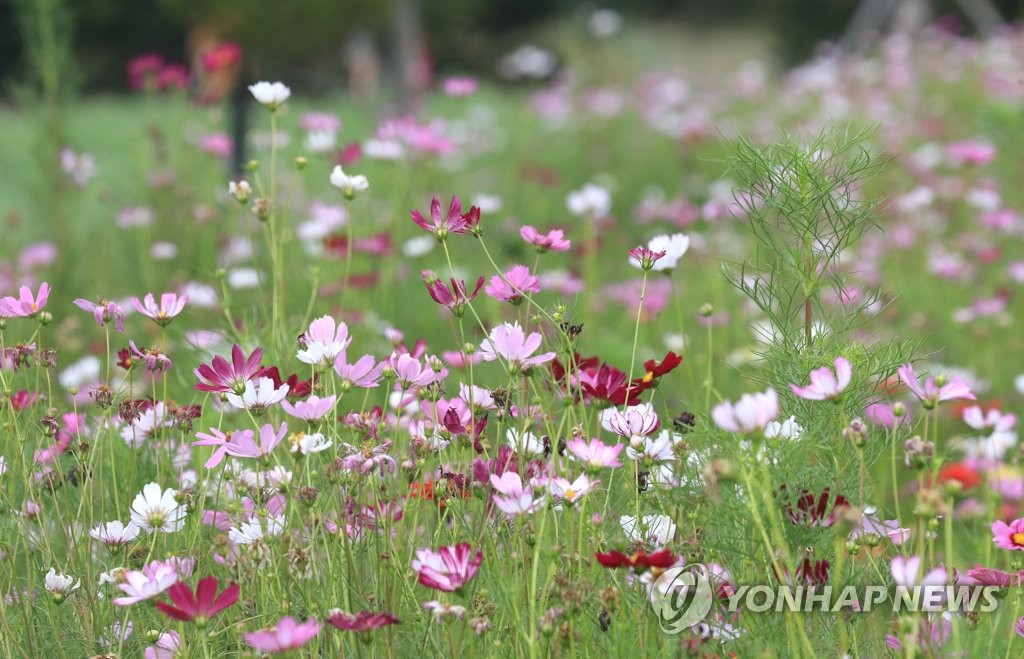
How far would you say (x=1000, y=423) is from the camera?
1.56 metres

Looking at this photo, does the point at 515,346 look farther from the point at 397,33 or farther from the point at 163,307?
the point at 397,33

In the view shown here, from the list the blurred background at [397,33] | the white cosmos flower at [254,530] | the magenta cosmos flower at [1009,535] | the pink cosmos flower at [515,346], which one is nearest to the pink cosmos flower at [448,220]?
the pink cosmos flower at [515,346]

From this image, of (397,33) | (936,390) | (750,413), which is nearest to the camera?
(750,413)

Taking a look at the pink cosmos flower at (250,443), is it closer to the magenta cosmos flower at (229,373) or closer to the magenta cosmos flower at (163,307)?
the magenta cosmos flower at (229,373)

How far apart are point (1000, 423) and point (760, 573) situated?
65cm

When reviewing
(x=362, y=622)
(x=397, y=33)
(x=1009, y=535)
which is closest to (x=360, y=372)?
(x=362, y=622)

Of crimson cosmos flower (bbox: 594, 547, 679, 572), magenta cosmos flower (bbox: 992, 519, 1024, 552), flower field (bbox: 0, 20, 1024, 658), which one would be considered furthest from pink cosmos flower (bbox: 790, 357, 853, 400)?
magenta cosmos flower (bbox: 992, 519, 1024, 552)

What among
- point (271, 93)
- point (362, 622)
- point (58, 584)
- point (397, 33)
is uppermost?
point (271, 93)

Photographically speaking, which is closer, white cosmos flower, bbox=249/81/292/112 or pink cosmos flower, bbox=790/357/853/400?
pink cosmos flower, bbox=790/357/853/400

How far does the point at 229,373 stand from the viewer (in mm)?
1205

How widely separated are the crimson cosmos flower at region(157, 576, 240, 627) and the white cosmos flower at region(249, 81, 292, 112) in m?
0.83

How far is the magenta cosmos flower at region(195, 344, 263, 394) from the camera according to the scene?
1.17 m

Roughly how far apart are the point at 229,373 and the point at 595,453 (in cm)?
42

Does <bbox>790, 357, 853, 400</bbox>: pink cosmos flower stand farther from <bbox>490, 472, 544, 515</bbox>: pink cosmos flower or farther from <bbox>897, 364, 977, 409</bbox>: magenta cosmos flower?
<bbox>490, 472, 544, 515</bbox>: pink cosmos flower
